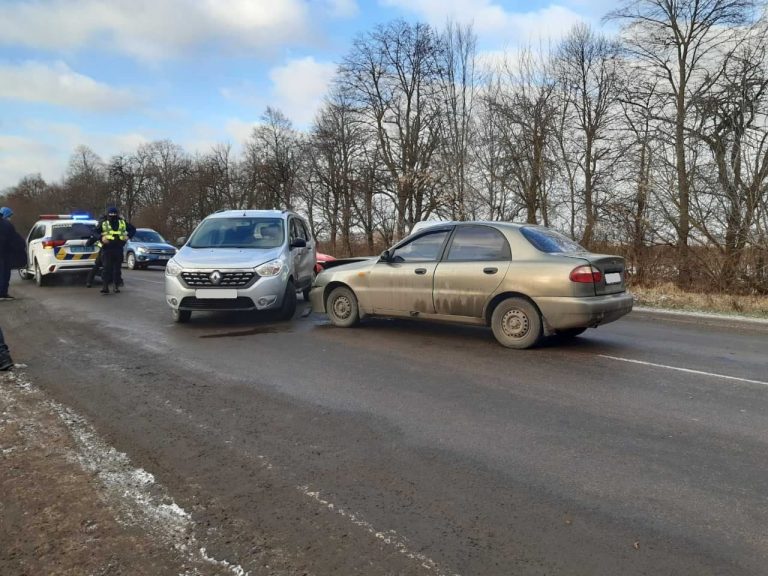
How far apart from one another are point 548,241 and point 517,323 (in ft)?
3.87

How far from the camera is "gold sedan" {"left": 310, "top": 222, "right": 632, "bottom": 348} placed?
702cm

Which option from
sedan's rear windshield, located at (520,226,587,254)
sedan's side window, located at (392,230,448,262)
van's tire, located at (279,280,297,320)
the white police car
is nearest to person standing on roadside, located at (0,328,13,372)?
van's tire, located at (279,280,297,320)

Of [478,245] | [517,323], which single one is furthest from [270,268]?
[517,323]

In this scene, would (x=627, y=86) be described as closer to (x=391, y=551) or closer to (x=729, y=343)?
(x=729, y=343)

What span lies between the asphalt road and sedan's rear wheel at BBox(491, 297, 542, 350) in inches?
9.4

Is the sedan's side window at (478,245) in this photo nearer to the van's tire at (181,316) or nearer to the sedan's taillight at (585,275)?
the sedan's taillight at (585,275)

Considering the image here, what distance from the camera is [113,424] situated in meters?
4.54

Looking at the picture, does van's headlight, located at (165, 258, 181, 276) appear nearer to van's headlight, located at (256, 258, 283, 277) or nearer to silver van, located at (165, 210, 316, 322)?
silver van, located at (165, 210, 316, 322)

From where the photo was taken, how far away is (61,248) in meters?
15.5

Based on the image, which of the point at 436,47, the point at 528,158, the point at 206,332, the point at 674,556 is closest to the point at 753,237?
the point at 528,158

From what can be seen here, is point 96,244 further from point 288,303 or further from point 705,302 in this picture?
point 705,302

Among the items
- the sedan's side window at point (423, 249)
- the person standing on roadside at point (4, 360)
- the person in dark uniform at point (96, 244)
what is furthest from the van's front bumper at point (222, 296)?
the person in dark uniform at point (96, 244)

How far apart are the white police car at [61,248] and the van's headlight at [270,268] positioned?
8927 millimetres

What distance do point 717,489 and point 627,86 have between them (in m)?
24.5
